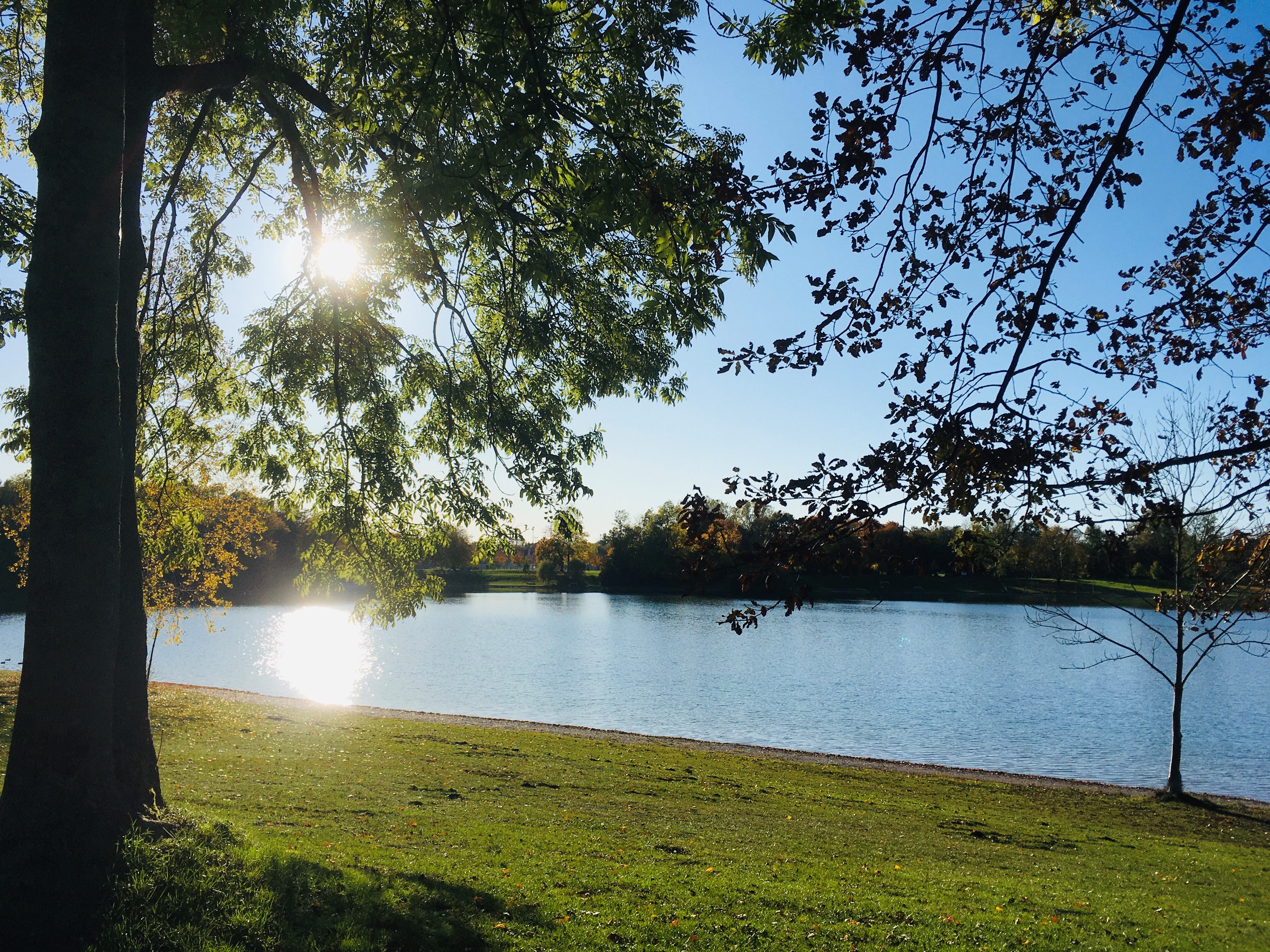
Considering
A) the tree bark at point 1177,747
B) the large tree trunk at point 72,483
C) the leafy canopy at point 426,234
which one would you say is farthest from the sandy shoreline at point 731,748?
the large tree trunk at point 72,483

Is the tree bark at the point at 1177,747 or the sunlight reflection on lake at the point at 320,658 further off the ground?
the tree bark at the point at 1177,747

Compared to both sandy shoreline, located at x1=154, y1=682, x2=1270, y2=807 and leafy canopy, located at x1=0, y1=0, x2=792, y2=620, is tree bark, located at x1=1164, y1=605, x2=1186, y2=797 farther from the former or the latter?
leafy canopy, located at x1=0, y1=0, x2=792, y2=620

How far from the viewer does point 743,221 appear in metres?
4.41

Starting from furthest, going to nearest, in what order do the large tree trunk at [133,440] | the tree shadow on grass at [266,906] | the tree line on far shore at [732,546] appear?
the large tree trunk at [133,440], the tree shadow on grass at [266,906], the tree line on far shore at [732,546]

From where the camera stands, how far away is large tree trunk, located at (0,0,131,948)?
4.82 meters

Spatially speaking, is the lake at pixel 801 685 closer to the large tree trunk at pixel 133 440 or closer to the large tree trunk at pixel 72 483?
the large tree trunk at pixel 133 440

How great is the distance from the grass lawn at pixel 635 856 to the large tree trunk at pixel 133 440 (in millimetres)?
767

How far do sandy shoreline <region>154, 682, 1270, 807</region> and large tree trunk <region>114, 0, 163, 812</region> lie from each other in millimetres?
15019

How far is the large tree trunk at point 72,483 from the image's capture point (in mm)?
4820

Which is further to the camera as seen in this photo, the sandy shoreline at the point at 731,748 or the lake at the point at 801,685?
the lake at the point at 801,685

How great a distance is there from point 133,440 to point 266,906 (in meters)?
4.36

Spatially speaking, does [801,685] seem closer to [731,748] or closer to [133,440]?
[731,748]

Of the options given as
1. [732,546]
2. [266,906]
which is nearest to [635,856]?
[266,906]

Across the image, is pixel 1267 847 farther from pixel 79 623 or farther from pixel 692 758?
pixel 79 623
